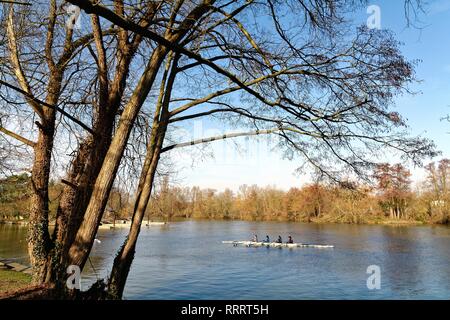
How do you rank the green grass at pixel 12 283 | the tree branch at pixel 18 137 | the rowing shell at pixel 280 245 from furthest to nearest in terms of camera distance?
the rowing shell at pixel 280 245, the green grass at pixel 12 283, the tree branch at pixel 18 137

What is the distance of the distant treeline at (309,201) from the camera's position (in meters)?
6.71

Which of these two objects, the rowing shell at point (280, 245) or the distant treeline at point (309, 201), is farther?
the rowing shell at point (280, 245)

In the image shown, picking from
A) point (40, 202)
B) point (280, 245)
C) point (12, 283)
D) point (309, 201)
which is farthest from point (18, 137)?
point (280, 245)

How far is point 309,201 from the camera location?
2575 centimetres

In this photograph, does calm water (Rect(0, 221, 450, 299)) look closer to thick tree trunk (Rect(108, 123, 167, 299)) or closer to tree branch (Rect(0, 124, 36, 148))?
tree branch (Rect(0, 124, 36, 148))

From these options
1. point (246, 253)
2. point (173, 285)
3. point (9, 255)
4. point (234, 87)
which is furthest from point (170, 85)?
point (246, 253)

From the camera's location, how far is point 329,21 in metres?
5.82

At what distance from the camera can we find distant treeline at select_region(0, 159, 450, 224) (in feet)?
22.0

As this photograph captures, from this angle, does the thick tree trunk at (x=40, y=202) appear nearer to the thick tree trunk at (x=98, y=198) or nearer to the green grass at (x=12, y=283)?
the green grass at (x=12, y=283)

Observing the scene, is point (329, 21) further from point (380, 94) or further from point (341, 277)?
point (341, 277)

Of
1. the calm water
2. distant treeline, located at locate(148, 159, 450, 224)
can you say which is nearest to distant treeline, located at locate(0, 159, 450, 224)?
distant treeline, located at locate(148, 159, 450, 224)

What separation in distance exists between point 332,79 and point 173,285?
555 inches

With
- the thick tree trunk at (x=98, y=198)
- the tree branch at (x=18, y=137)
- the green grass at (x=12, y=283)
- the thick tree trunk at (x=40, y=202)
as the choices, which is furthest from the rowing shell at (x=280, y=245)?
the thick tree trunk at (x=98, y=198)
